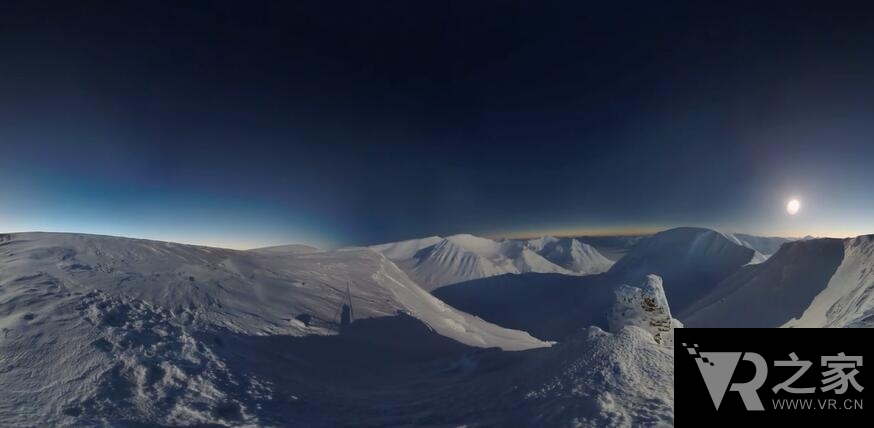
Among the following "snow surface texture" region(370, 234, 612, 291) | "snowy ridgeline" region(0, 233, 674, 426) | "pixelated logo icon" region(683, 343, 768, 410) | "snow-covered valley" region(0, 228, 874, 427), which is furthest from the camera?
"snow surface texture" region(370, 234, 612, 291)

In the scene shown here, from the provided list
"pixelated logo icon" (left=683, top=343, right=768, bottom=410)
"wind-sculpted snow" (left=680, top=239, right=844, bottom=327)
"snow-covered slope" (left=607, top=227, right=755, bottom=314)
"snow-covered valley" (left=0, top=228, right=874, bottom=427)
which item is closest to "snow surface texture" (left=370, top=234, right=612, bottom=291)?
"snow-covered slope" (left=607, top=227, right=755, bottom=314)

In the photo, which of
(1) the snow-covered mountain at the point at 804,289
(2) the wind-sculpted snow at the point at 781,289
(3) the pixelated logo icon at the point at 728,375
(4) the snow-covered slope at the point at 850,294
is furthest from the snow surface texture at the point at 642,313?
(2) the wind-sculpted snow at the point at 781,289

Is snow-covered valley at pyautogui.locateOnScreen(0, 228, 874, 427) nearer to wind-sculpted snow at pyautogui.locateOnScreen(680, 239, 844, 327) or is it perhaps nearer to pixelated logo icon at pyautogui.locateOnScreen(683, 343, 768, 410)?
pixelated logo icon at pyautogui.locateOnScreen(683, 343, 768, 410)

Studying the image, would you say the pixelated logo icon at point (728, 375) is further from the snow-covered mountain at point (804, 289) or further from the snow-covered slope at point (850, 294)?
the snow-covered mountain at point (804, 289)

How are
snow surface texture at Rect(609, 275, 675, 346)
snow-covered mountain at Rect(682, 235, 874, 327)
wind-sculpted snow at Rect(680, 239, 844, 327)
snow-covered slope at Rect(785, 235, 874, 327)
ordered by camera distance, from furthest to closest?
wind-sculpted snow at Rect(680, 239, 844, 327)
snow-covered mountain at Rect(682, 235, 874, 327)
snow surface texture at Rect(609, 275, 675, 346)
snow-covered slope at Rect(785, 235, 874, 327)

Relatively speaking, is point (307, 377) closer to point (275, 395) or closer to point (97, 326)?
point (275, 395)

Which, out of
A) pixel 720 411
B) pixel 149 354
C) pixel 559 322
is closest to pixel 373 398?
pixel 149 354
